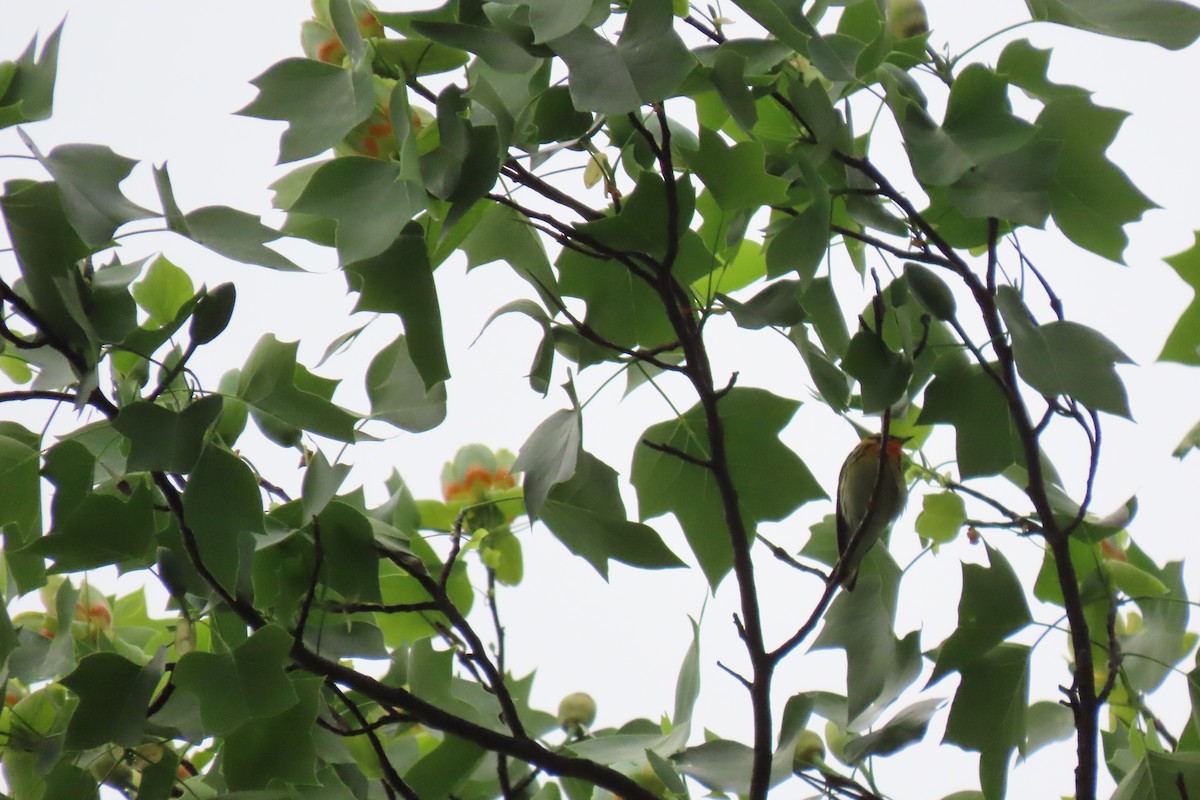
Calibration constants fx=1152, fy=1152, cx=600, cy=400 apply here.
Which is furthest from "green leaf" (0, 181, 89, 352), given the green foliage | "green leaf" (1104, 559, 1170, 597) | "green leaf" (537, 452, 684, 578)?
"green leaf" (1104, 559, 1170, 597)

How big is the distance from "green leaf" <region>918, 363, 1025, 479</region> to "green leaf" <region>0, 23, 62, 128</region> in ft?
1.77

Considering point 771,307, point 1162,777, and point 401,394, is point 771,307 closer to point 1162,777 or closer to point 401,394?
point 401,394

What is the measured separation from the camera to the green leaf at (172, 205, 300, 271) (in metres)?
0.59

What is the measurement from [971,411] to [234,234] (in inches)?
17.9

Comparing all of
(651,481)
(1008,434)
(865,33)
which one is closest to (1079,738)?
(1008,434)

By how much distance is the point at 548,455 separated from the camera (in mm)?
642

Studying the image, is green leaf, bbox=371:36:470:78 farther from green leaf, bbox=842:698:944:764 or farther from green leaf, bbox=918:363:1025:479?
green leaf, bbox=842:698:944:764

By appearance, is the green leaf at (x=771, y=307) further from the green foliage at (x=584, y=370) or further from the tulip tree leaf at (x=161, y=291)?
the tulip tree leaf at (x=161, y=291)

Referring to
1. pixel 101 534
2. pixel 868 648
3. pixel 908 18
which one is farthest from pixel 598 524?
pixel 908 18

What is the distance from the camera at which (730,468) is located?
0.75 metres

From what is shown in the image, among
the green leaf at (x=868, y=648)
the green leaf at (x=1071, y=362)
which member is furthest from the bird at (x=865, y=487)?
the green leaf at (x=1071, y=362)

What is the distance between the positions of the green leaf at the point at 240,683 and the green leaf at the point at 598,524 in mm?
177

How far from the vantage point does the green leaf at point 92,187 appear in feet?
1.87

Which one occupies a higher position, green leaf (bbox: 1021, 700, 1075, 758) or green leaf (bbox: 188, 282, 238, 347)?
green leaf (bbox: 188, 282, 238, 347)
